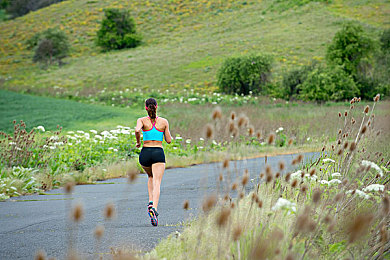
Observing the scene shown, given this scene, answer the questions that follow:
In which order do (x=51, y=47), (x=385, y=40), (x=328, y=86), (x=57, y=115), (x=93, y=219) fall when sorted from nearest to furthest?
(x=93, y=219)
(x=57, y=115)
(x=328, y=86)
(x=385, y=40)
(x=51, y=47)

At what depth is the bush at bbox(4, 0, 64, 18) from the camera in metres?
78.0

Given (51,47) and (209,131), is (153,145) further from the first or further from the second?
(51,47)

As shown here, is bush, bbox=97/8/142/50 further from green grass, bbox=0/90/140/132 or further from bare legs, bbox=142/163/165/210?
bare legs, bbox=142/163/165/210

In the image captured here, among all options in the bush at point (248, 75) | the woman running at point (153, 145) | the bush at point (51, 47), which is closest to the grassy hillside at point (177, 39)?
the bush at point (51, 47)

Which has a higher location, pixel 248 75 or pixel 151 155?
pixel 151 155

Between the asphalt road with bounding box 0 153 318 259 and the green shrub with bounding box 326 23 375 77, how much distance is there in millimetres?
23908

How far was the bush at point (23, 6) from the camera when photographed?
7800 cm

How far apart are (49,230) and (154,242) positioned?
1.70 metres

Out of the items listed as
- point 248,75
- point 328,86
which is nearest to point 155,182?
point 328,86

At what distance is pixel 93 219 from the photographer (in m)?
6.16

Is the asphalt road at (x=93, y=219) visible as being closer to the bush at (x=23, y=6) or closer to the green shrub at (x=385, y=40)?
the green shrub at (x=385, y=40)

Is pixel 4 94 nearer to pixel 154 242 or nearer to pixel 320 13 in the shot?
pixel 154 242

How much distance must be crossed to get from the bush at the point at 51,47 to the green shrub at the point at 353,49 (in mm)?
33818

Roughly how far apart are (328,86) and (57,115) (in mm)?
17101
